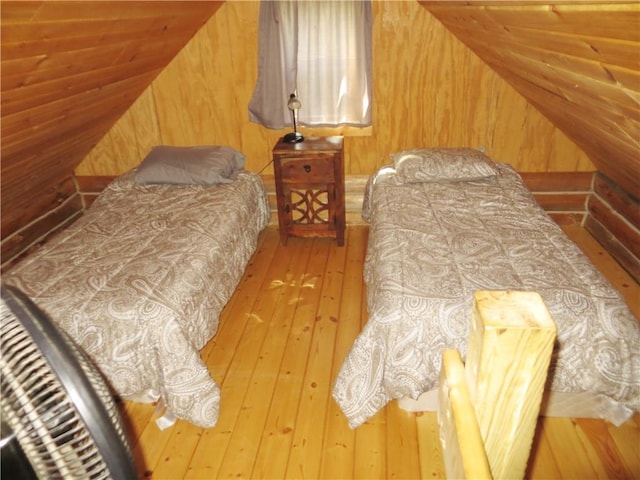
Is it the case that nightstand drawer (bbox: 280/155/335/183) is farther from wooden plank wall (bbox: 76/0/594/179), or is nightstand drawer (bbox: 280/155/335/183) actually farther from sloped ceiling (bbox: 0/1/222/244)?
sloped ceiling (bbox: 0/1/222/244)

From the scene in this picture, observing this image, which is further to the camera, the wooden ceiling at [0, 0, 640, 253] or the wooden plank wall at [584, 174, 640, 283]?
the wooden plank wall at [584, 174, 640, 283]

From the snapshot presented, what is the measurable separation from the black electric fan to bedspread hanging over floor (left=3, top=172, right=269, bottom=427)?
1478 mm

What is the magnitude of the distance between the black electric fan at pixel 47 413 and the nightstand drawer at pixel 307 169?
9.03 ft

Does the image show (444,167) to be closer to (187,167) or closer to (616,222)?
(616,222)

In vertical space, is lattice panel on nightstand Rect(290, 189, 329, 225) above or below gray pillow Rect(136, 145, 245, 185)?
below

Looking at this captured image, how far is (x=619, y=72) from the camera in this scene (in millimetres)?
1256

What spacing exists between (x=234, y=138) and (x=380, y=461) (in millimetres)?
2579

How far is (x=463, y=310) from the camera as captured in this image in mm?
1756

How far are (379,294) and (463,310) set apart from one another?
0.34 m

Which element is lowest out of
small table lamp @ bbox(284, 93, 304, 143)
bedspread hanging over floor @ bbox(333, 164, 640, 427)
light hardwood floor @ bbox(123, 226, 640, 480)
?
light hardwood floor @ bbox(123, 226, 640, 480)

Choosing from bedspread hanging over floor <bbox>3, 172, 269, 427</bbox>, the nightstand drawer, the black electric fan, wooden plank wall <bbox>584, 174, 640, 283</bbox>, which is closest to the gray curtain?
the nightstand drawer

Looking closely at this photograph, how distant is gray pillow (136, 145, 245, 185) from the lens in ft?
10.1

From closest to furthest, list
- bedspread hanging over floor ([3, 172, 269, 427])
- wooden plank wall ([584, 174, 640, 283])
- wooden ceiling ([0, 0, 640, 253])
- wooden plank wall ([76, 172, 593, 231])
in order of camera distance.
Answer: wooden ceiling ([0, 0, 640, 253])
bedspread hanging over floor ([3, 172, 269, 427])
wooden plank wall ([584, 174, 640, 283])
wooden plank wall ([76, 172, 593, 231])

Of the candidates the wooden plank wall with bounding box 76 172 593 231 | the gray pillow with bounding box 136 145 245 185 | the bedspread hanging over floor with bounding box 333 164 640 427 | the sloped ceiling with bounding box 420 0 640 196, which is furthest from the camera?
the wooden plank wall with bounding box 76 172 593 231
